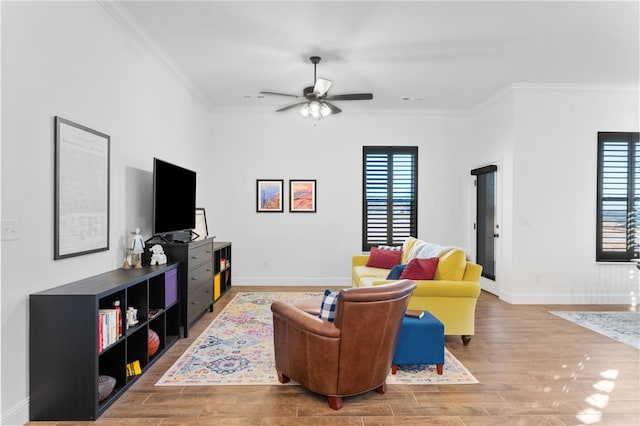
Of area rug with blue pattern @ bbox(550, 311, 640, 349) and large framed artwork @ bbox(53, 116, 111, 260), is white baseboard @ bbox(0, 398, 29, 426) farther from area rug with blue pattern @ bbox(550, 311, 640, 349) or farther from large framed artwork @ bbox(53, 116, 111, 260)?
area rug with blue pattern @ bbox(550, 311, 640, 349)

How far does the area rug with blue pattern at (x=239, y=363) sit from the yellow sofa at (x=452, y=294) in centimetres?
30

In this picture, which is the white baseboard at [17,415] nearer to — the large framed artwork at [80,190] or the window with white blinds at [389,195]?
the large framed artwork at [80,190]

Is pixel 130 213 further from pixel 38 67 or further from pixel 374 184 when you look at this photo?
pixel 374 184

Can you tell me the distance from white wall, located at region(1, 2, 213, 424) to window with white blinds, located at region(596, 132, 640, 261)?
6.12 meters

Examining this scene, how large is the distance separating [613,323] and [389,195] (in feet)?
11.8

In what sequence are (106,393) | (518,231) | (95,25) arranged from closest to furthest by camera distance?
1. (106,393)
2. (95,25)
3. (518,231)

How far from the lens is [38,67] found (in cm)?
246

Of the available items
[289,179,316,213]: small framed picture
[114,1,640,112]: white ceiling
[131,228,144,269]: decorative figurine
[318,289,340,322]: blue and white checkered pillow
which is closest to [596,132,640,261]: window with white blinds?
[114,1,640,112]: white ceiling

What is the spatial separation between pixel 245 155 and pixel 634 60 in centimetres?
561

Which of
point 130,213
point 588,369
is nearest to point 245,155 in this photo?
point 130,213

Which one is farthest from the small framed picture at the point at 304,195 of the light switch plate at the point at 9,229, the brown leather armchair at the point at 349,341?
the light switch plate at the point at 9,229

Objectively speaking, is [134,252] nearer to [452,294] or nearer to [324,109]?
[324,109]

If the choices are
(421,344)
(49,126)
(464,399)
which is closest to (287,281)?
(421,344)

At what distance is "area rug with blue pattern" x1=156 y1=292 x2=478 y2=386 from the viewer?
3035mm
